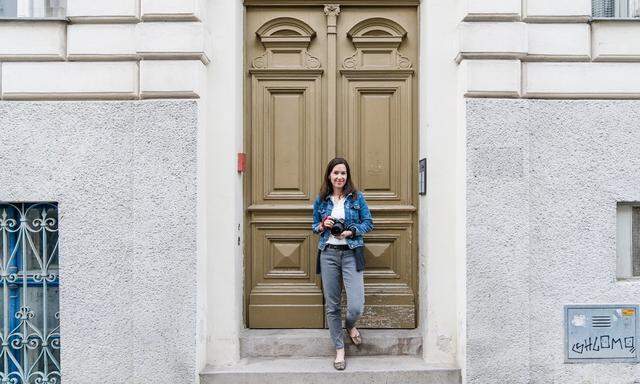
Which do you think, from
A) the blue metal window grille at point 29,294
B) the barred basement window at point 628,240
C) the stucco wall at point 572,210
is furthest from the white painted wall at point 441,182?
the blue metal window grille at point 29,294

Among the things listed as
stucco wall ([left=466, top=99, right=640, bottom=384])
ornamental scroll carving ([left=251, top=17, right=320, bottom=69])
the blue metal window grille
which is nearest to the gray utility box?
stucco wall ([left=466, top=99, right=640, bottom=384])

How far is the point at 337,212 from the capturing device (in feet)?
17.4

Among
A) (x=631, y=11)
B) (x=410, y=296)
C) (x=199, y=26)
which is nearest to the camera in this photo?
(x=199, y=26)

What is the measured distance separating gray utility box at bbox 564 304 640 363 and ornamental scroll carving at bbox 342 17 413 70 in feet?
9.32

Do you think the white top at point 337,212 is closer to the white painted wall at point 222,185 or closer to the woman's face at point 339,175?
the woman's face at point 339,175

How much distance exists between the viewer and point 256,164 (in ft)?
19.1

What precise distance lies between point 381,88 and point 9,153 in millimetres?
3488

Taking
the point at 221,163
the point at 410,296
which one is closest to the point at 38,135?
the point at 221,163

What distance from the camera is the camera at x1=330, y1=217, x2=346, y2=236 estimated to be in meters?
5.17

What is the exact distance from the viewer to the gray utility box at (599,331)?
205 inches

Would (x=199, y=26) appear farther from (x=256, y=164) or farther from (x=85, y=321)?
(x=85, y=321)

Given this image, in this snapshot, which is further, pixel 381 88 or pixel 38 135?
Result: pixel 381 88

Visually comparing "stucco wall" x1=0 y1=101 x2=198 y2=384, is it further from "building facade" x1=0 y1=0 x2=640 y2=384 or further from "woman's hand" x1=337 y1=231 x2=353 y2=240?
"woman's hand" x1=337 y1=231 x2=353 y2=240

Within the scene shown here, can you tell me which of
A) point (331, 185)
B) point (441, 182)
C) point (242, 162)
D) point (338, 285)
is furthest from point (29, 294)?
point (441, 182)
